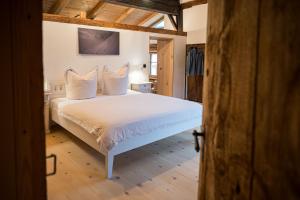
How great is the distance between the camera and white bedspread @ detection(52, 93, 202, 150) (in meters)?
2.56

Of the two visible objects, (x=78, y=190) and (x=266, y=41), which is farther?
(x=78, y=190)

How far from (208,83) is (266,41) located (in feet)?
1.05

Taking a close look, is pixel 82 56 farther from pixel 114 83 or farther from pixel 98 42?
pixel 114 83

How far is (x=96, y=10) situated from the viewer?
22.3 feet

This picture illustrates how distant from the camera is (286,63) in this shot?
0.72 m

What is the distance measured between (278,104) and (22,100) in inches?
30.7

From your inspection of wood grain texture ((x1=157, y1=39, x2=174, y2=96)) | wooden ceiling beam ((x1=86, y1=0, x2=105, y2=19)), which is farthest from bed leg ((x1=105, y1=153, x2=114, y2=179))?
wooden ceiling beam ((x1=86, y1=0, x2=105, y2=19))

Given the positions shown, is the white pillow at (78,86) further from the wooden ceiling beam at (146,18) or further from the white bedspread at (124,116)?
the wooden ceiling beam at (146,18)

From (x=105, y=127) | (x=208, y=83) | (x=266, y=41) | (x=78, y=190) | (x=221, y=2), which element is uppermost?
(x=221, y=2)

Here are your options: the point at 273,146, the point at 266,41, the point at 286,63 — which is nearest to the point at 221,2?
the point at 266,41

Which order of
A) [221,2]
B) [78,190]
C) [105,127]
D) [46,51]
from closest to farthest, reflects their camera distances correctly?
[221,2], [78,190], [105,127], [46,51]

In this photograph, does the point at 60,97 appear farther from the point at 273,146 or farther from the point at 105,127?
the point at 273,146

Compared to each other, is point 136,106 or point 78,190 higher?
point 136,106

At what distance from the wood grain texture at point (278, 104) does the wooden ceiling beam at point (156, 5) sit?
17.3ft
